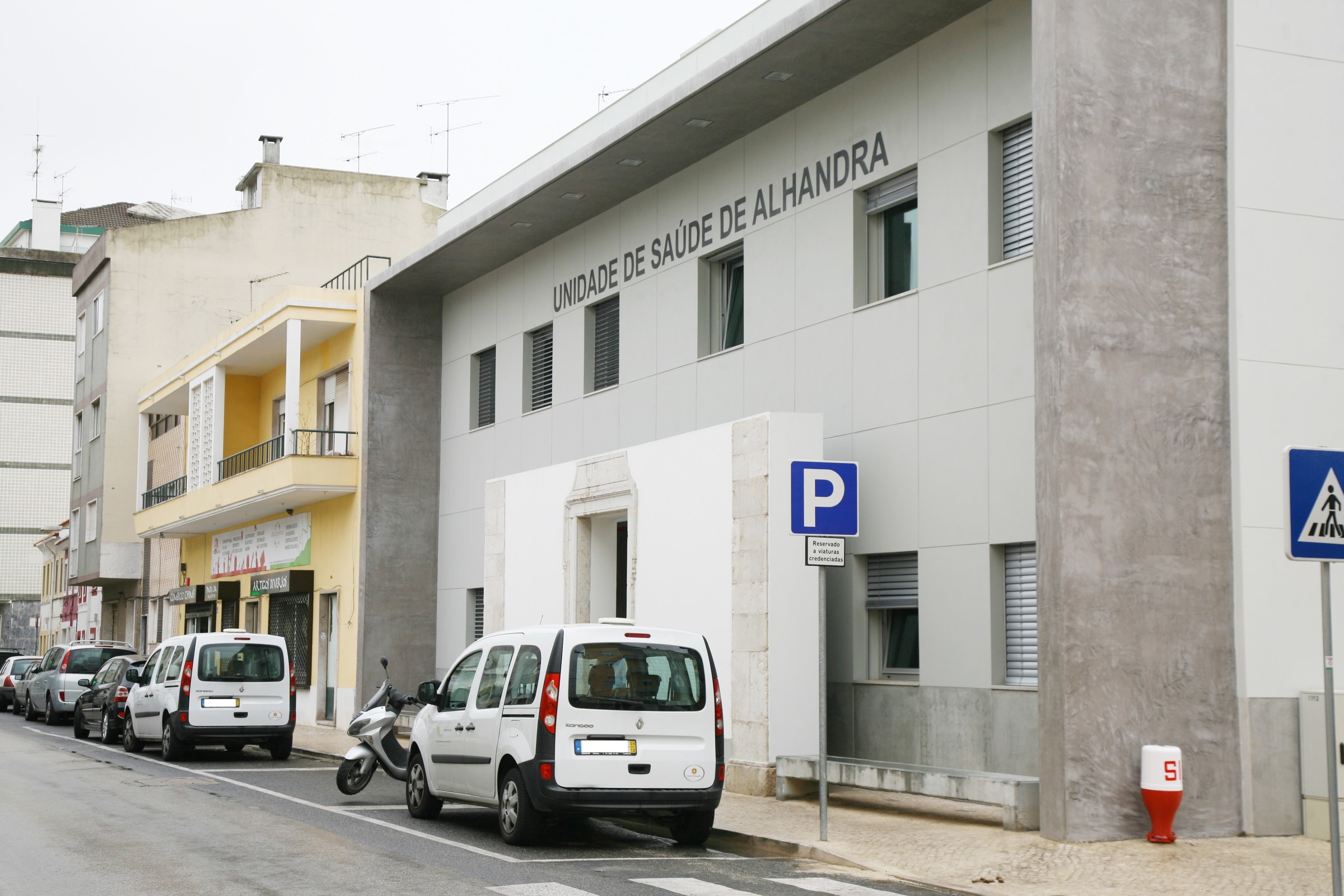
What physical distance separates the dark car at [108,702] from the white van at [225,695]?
9.09ft

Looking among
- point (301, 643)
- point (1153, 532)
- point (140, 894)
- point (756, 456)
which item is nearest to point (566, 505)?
point (756, 456)

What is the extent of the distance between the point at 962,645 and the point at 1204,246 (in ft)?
14.3

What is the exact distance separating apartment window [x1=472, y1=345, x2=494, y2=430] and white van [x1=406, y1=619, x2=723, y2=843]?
14318mm

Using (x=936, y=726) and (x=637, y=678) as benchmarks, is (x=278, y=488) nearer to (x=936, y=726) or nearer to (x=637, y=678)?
(x=936, y=726)

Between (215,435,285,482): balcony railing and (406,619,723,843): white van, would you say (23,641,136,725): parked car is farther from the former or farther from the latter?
(406,619,723,843): white van

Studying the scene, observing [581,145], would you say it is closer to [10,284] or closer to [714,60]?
[714,60]

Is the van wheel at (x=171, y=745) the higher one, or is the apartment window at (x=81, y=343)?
the apartment window at (x=81, y=343)

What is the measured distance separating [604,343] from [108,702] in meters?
10.8

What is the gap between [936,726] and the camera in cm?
1483

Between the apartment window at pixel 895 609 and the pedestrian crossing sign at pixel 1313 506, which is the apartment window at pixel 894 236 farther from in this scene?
the pedestrian crossing sign at pixel 1313 506

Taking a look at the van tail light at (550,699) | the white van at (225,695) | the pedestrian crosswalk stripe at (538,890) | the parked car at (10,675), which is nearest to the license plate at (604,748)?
the van tail light at (550,699)

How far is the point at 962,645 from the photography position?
574 inches

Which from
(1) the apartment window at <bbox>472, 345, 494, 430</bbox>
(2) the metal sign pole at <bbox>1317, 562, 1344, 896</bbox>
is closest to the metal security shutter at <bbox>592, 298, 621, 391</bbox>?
(1) the apartment window at <bbox>472, 345, 494, 430</bbox>

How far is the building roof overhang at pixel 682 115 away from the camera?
15625 millimetres
